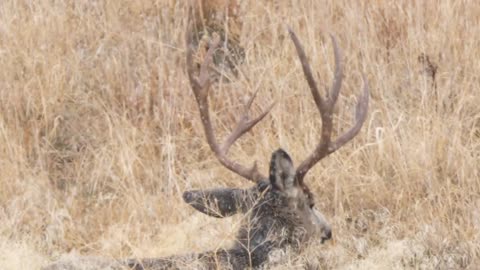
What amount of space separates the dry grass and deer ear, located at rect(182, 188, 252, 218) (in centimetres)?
24

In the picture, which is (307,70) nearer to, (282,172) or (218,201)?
(282,172)

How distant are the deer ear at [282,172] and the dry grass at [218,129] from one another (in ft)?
1.11

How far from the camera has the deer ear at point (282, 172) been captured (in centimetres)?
513

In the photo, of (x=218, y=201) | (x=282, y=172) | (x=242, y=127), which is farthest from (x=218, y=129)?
(x=282, y=172)

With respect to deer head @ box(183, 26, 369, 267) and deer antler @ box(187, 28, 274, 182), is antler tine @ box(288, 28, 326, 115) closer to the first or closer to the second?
deer head @ box(183, 26, 369, 267)

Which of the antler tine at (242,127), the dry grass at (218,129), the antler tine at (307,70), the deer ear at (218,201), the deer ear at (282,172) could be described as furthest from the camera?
the dry grass at (218,129)

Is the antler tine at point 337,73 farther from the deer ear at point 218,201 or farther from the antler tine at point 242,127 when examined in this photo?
the deer ear at point 218,201

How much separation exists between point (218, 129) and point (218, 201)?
1.55 meters

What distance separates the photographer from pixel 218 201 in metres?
5.43

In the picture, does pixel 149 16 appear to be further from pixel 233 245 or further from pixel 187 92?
pixel 233 245

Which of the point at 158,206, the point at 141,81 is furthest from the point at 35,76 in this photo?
the point at 158,206

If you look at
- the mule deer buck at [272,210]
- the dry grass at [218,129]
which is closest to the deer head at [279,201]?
the mule deer buck at [272,210]

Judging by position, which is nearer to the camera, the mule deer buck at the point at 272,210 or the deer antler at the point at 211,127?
the mule deer buck at the point at 272,210

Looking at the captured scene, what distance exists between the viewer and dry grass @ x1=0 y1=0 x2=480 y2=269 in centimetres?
591
